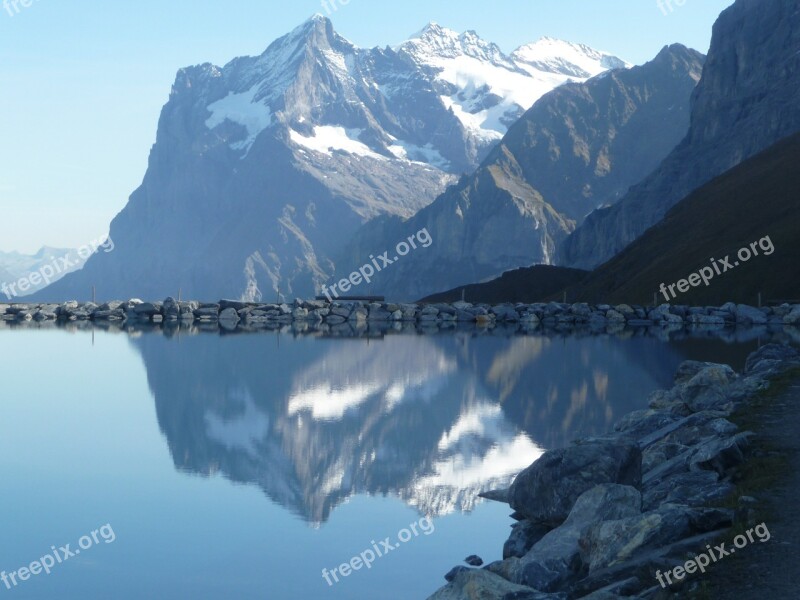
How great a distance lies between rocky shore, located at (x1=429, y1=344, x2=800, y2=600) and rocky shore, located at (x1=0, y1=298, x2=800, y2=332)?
250 feet

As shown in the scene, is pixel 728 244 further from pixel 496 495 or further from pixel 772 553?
pixel 772 553

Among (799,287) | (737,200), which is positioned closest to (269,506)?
(799,287)

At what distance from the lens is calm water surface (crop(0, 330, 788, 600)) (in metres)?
18.3

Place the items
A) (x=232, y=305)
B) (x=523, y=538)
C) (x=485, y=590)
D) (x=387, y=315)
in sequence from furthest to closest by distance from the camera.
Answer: (x=232, y=305) → (x=387, y=315) → (x=523, y=538) → (x=485, y=590)

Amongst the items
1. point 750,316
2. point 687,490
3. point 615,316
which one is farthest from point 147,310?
point 687,490

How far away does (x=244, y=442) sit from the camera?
31812 mm

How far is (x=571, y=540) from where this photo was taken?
631 inches

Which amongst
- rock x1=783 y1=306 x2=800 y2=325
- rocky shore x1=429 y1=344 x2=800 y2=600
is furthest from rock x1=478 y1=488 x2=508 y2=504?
rock x1=783 y1=306 x2=800 y2=325

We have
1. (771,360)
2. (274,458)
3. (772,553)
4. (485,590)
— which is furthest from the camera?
(771,360)

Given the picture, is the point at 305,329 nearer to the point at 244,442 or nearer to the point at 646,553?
the point at 244,442

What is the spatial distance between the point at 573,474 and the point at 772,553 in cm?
585

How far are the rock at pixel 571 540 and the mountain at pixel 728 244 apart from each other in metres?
105

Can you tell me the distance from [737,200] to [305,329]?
7724cm

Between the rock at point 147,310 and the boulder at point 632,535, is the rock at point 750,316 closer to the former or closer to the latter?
the rock at point 147,310
